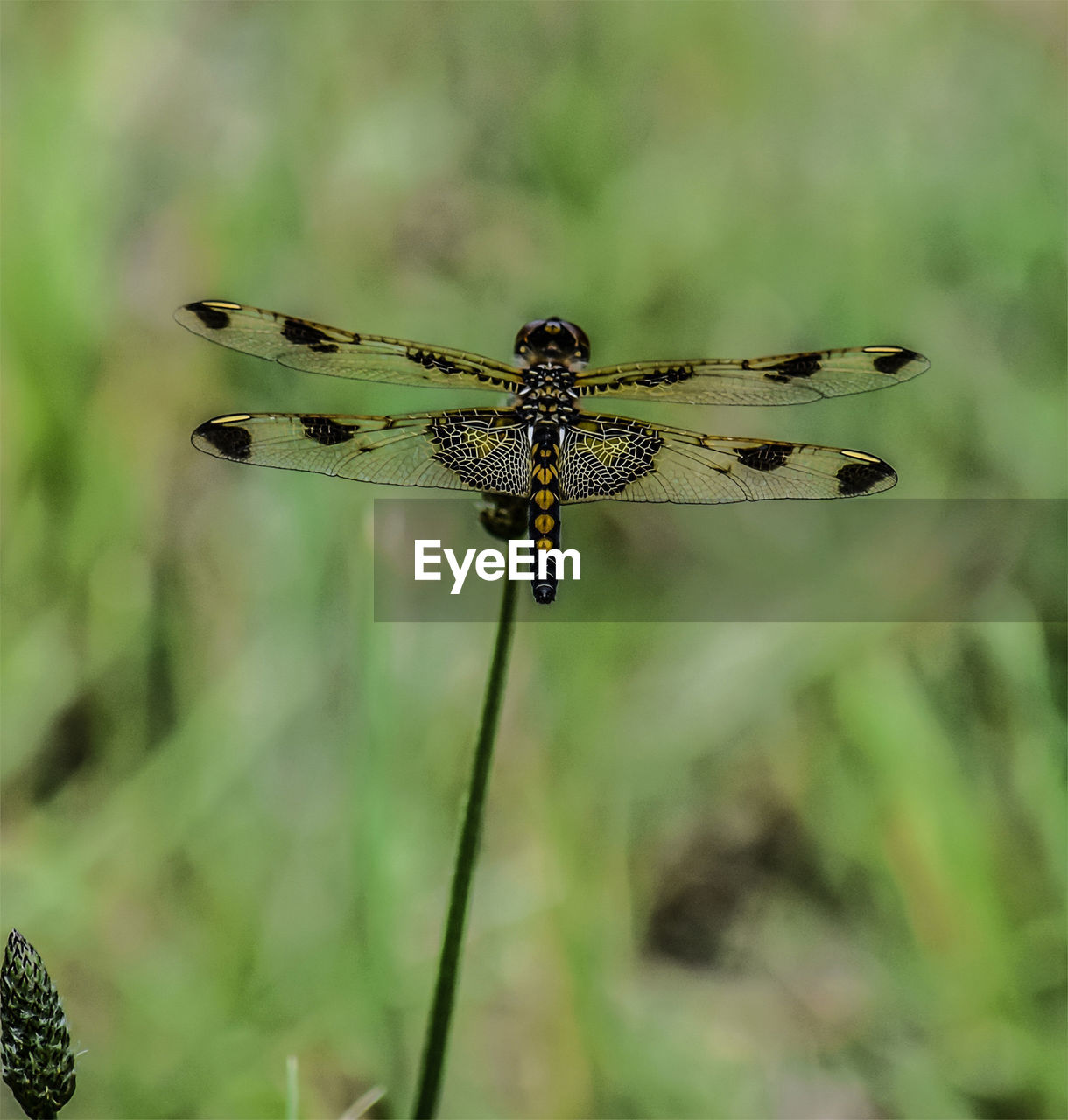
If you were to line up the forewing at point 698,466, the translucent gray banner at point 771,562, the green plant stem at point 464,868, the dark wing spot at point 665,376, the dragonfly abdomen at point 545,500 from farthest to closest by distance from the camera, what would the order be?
the translucent gray banner at point 771,562
the dark wing spot at point 665,376
the forewing at point 698,466
the dragonfly abdomen at point 545,500
the green plant stem at point 464,868

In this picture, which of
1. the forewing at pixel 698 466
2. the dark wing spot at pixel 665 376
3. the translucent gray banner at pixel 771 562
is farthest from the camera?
the translucent gray banner at pixel 771 562

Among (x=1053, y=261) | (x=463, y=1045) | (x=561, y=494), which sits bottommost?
(x=463, y=1045)

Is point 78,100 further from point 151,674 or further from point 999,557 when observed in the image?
point 999,557

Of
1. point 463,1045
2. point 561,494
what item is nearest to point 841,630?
point 561,494

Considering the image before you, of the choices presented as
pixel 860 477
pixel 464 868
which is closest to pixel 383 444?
pixel 860 477

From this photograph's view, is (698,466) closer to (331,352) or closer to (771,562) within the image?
(331,352)

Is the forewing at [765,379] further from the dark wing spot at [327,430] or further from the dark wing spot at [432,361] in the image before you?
the dark wing spot at [327,430]

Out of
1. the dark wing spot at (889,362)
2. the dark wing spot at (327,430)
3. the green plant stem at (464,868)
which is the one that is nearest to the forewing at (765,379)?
the dark wing spot at (889,362)
